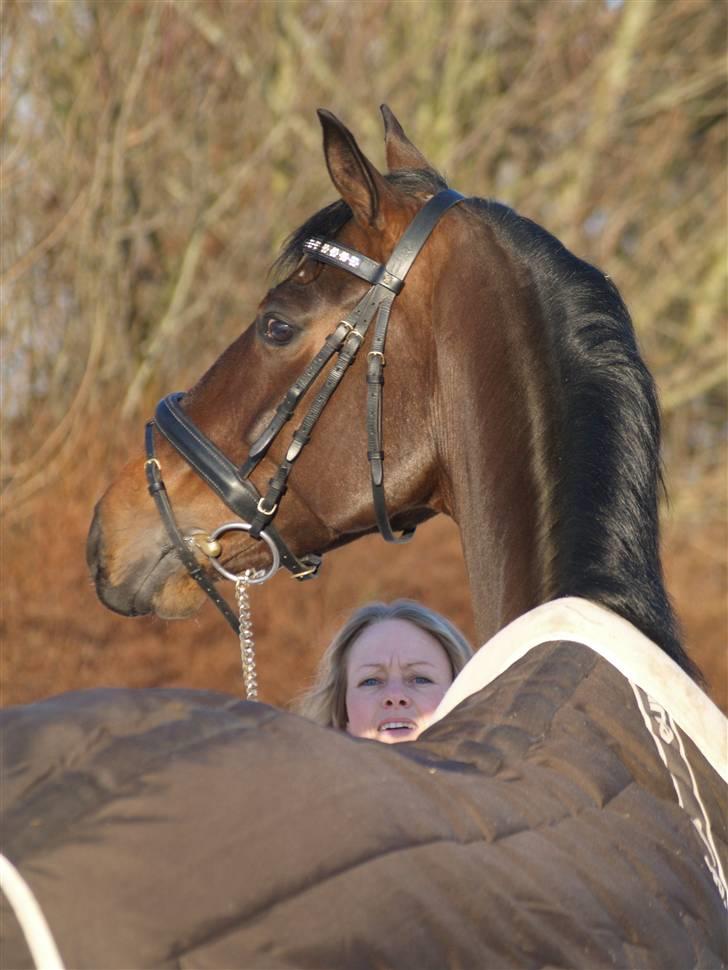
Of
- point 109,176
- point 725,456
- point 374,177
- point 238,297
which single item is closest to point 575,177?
point 725,456

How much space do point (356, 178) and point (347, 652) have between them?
1.50m

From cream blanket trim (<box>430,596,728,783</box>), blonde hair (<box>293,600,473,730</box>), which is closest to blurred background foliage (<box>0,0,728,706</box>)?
blonde hair (<box>293,600,473,730</box>)

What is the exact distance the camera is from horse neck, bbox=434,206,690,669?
2305 millimetres

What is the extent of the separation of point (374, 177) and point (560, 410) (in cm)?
67

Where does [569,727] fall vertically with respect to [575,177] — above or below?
below

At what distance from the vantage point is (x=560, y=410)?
2518 millimetres

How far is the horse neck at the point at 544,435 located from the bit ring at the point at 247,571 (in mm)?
390

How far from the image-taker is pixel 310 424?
285cm

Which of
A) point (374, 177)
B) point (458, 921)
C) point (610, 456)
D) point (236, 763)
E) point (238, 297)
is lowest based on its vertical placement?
point (458, 921)

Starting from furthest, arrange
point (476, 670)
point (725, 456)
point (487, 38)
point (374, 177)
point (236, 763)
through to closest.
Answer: point (725, 456), point (487, 38), point (374, 177), point (476, 670), point (236, 763)

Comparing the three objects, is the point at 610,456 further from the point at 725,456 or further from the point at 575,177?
the point at 725,456

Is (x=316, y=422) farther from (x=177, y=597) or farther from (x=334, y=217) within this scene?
(x=177, y=597)

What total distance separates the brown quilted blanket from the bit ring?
115cm

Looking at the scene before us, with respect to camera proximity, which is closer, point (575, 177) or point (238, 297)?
point (238, 297)
